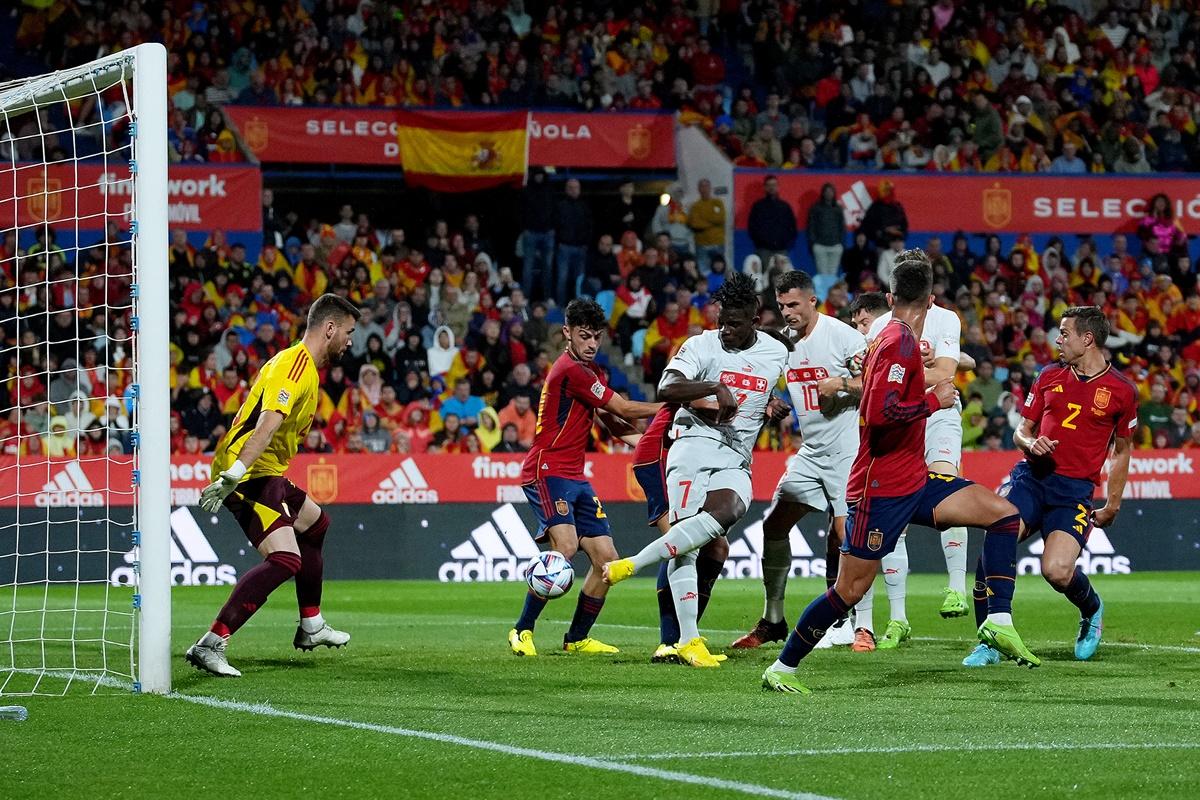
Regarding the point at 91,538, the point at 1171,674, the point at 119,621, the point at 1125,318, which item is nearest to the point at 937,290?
the point at 1125,318

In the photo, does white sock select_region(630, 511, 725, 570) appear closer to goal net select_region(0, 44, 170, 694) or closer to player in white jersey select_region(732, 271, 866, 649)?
player in white jersey select_region(732, 271, 866, 649)

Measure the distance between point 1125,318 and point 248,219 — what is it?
13.8 m

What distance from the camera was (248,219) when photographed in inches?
982

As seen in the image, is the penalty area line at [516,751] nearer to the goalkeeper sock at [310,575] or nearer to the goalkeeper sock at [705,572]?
the goalkeeper sock at [310,575]

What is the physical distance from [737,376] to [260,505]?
2.95 m

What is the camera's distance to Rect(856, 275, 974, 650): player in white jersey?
11039 millimetres

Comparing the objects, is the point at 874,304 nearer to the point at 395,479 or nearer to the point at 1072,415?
the point at 1072,415

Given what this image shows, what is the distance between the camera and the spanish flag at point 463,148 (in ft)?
86.5

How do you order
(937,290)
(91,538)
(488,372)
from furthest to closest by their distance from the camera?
1. (937,290)
2. (488,372)
3. (91,538)

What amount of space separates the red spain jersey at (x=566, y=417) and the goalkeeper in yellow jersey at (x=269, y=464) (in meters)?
1.68

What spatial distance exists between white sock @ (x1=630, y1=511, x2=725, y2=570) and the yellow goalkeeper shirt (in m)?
2.18

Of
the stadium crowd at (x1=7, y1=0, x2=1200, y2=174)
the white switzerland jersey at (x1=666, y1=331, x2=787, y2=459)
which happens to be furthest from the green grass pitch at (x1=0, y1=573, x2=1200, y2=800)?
the stadium crowd at (x1=7, y1=0, x2=1200, y2=174)

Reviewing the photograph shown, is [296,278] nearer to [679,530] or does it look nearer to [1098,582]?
[1098,582]

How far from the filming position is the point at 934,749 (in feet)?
22.0
